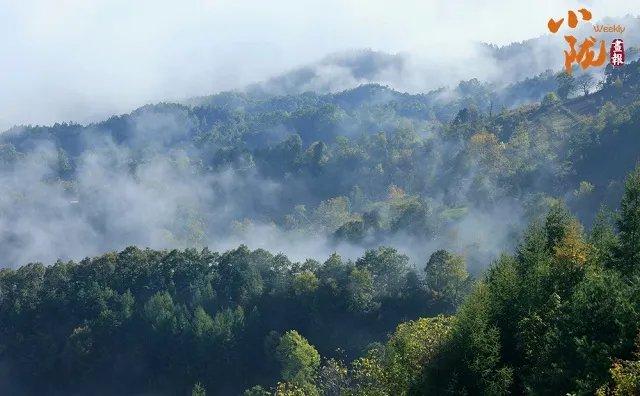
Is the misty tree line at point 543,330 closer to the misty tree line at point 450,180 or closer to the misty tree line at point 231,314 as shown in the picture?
the misty tree line at point 231,314

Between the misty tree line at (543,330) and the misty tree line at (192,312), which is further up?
the misty tree line at (192,312)

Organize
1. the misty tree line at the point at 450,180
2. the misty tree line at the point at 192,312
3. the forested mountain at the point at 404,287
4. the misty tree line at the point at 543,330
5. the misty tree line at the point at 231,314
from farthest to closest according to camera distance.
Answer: the misty tree line at the point at 450,180, the misty tree line at the point at 192,312, the misty tree line at the point at 231,314, the forested mountain at the point at 404,287, the misty tree line at the point at 543,330

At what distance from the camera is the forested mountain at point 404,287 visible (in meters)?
33.9

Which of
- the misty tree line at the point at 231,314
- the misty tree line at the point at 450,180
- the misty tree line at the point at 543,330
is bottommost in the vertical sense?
the misty tree line at the point at 543,330

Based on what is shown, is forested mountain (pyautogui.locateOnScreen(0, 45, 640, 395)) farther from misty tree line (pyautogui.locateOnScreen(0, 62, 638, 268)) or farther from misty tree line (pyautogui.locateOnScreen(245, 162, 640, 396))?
misty tree line (pyautogui.locateOnScreen(0, 62, 638, 268))

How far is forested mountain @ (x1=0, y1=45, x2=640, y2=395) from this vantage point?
33938 mm

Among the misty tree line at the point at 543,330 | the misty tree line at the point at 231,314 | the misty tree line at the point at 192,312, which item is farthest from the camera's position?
the misty tree line at the point at 192,312

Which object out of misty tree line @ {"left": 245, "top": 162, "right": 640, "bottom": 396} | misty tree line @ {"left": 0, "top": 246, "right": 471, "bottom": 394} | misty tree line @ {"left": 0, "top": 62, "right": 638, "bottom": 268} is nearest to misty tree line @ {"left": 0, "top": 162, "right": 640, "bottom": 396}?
misty tree line @ {"left": 0, "top": 246, "right": 471, "bottom": 394}

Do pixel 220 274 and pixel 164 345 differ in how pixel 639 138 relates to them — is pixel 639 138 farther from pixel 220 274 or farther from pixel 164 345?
pixel 164 345

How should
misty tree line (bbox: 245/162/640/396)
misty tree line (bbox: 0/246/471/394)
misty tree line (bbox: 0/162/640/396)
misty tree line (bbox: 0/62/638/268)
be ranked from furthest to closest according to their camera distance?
misty tree line (bbox: 0/62/638/268)
misty tree line (bbox: 0/246/471/394)
misty tree line (bbox: 0/162/640/396)
misty tree line (bbox: 245/162/640/396)

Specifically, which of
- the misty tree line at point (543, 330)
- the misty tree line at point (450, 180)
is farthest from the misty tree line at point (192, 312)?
the misty tree line at point (543, 330)

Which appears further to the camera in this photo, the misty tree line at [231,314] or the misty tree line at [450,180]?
the misty tree line at [450,180]

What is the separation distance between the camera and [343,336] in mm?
82375

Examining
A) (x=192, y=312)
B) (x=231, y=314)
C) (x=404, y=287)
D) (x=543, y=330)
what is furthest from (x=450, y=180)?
(x=543, y=330)
